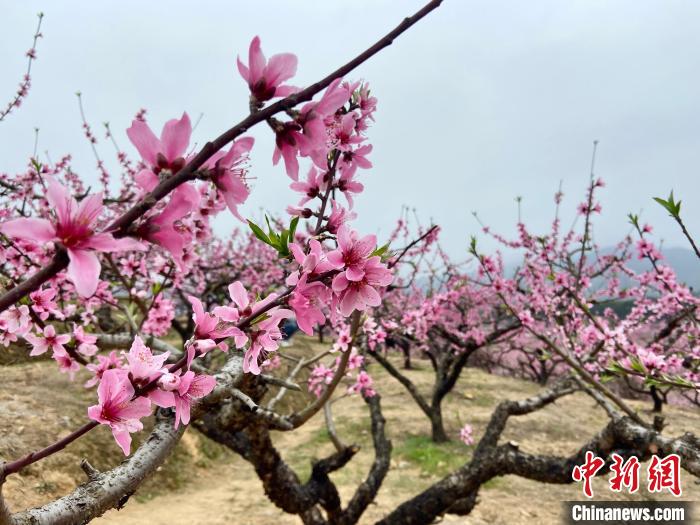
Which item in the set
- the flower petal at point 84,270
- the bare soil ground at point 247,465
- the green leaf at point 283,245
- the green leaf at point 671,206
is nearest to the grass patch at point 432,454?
the bare soil ground at point 247,465

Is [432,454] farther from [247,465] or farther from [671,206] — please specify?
[671,206]

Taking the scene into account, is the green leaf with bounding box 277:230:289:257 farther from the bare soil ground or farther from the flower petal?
the bare soil ground

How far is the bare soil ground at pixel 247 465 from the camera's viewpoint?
609 cm

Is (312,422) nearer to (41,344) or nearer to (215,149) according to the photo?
(41,344)

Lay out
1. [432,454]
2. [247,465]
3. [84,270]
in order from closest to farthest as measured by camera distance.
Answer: [84,270] < [432,454] < [247,465]

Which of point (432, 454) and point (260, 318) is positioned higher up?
point (260, 318)

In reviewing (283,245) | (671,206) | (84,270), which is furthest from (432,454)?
(84,270)

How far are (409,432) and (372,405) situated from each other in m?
4.16

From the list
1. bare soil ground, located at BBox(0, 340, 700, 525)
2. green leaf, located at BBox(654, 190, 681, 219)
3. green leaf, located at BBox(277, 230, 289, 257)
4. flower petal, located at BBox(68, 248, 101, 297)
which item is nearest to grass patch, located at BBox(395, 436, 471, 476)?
bare soil ground, located at BBox(0, 340, 700, 525)

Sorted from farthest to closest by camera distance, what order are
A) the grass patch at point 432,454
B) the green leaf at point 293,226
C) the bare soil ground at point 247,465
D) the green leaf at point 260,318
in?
the grass patch at point 432,454
the bare soil ground at point 247,465
the green leaf at point 293,226
the green leaf at point 260,318

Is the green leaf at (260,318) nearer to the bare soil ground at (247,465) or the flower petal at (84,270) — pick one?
the flower petal at (84,270)

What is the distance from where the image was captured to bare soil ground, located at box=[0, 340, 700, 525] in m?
6.09

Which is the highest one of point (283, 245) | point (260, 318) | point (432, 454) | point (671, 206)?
point (671, 206)

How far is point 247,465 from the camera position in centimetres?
895
